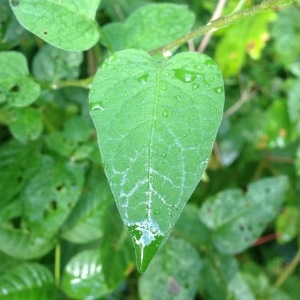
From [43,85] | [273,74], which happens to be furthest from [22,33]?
[273,74]

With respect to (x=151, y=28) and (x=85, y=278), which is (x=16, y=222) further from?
(x=151, y=28)

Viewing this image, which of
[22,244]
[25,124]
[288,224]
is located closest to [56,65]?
[25,124]

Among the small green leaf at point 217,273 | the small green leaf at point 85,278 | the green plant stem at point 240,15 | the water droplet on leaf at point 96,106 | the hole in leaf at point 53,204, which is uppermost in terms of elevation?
the green plant stem at point 240,15

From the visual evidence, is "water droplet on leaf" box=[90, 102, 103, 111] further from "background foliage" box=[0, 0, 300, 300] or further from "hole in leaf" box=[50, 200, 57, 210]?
"hole in leaf" box=[50, 200, 57, 210]

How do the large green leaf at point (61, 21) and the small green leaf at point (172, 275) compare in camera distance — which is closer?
the large green leaf at point (61, 21)

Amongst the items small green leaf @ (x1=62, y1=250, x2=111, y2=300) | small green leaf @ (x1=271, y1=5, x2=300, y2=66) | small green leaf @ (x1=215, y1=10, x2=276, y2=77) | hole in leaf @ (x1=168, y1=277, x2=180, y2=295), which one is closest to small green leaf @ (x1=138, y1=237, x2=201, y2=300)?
hole in leaf @ (x1=168, y1=277, x2=180, y2=295)

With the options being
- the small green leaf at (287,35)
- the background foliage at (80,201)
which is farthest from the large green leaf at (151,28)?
the small green leaf at (287,35)

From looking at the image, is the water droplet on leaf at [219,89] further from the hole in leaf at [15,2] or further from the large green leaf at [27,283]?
the large green leaf at [27,283]
